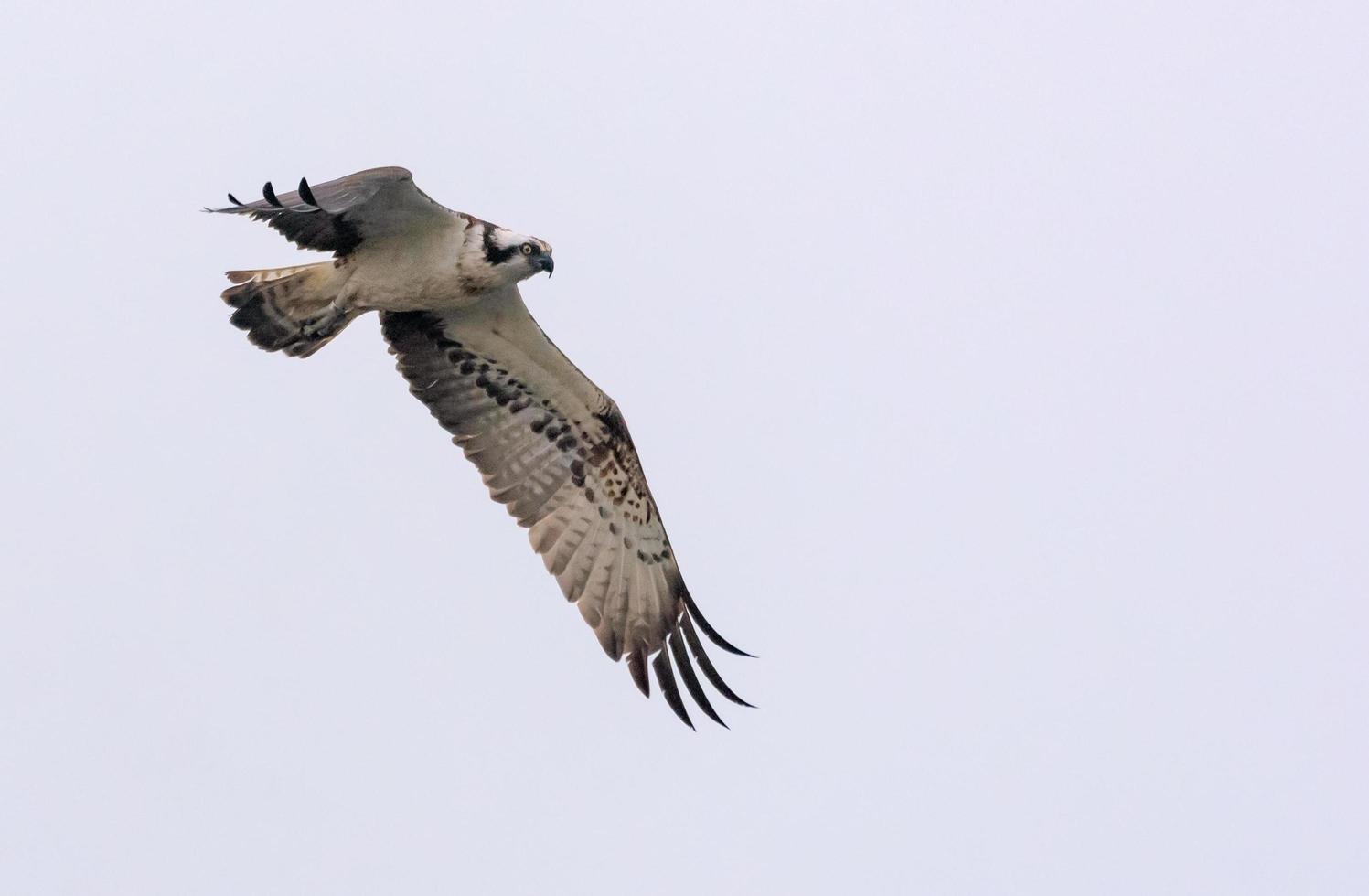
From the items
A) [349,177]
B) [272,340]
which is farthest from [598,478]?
[349,177]

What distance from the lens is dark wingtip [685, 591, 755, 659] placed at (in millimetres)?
11320

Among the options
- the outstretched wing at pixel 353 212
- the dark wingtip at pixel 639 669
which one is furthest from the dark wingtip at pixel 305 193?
the dark wingtip at pixel 639 669

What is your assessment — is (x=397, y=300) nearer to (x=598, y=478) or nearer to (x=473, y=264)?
(x=473, y=264)

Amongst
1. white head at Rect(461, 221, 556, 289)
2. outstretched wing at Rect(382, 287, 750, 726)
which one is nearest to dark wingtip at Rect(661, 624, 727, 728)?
outstretched wing at Rect(382, 287, 750, 726)

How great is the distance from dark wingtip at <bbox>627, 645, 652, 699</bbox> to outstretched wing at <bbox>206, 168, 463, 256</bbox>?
2.91 metres

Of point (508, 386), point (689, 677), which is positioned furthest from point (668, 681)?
point (508, 386)

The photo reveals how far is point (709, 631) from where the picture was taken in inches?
451

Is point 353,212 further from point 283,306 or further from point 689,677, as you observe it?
point 689,677

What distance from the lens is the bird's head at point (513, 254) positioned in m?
10.3

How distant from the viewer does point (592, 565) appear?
38.7 ft

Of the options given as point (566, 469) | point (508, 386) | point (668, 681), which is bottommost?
point (668, 681)

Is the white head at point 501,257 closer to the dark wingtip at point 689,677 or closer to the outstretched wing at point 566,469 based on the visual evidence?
the outstretched wing at point 566,469

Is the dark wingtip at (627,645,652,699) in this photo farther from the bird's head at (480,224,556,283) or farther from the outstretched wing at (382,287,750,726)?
the bird's head at (480,224,556,283)

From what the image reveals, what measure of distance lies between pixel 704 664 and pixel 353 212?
341cm
